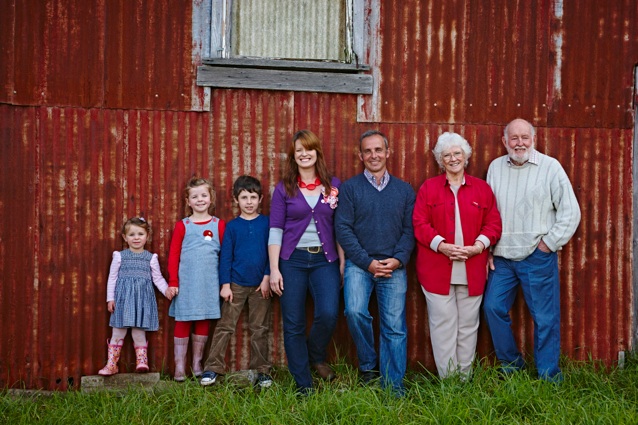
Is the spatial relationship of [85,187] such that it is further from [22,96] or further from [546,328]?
[546,328]

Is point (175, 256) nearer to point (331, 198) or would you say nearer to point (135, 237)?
point (135, 237)

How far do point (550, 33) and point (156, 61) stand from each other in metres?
3.64

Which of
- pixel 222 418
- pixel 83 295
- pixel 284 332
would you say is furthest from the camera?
pixel 83 295

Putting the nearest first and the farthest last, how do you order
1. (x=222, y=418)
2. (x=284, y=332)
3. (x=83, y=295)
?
1. (x=222, y=418)
2. (x=284, y=332)
3. (x=83, y=295)

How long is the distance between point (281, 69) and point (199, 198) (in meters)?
1.40

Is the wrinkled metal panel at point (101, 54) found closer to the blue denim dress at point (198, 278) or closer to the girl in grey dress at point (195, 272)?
the girl in grey dress at point (195, 272)

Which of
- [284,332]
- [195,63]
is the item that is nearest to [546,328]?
[284,332]

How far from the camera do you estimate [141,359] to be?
5.28m

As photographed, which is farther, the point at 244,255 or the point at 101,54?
the point at 101,54

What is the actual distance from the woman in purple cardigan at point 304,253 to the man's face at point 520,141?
5.27 ft

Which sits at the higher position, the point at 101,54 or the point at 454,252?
the point at 101,54

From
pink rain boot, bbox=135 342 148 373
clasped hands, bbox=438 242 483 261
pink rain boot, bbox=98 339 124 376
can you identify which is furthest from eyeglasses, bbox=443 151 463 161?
pink rain boot, bbox=98 339 124 376

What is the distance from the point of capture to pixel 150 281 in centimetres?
532

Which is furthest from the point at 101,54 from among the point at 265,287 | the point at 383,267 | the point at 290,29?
the point at 383,267
